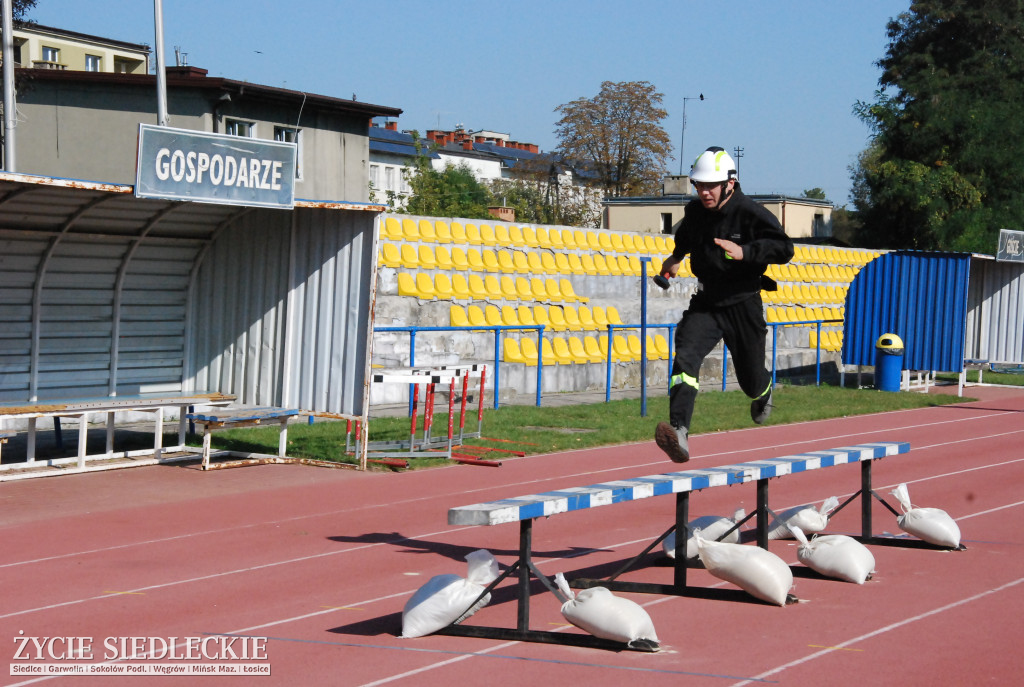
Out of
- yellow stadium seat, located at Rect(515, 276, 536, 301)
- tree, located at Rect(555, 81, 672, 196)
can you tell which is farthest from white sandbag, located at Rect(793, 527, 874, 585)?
tree, located at Rect(555, 81, 672, 196)

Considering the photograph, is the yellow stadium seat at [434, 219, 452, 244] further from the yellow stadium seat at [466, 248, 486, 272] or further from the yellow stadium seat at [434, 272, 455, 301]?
the yellow stadium seat at [434, 272, 455, 301]

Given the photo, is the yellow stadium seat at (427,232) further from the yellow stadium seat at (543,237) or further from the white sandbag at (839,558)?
the white sandbag at (839,558)

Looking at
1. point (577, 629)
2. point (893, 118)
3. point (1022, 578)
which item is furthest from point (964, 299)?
point (893, 118)

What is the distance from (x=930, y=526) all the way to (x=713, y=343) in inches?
115

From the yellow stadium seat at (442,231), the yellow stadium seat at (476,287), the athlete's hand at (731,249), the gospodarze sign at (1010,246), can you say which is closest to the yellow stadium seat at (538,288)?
the yellow stadium seat at (476,287)

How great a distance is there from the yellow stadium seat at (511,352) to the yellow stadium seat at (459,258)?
172cm

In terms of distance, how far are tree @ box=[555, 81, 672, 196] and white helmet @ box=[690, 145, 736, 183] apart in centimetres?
6074

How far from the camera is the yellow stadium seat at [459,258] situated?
23.0 metres

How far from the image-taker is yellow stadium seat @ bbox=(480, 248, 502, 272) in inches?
934

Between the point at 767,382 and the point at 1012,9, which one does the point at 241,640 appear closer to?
the point at 767,382

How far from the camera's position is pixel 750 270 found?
783cm

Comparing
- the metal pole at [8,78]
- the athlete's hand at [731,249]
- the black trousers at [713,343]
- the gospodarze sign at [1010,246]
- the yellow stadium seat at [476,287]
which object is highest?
the metal pole at [8,78]

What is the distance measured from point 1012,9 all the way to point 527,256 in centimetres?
4542

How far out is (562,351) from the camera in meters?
24.2
